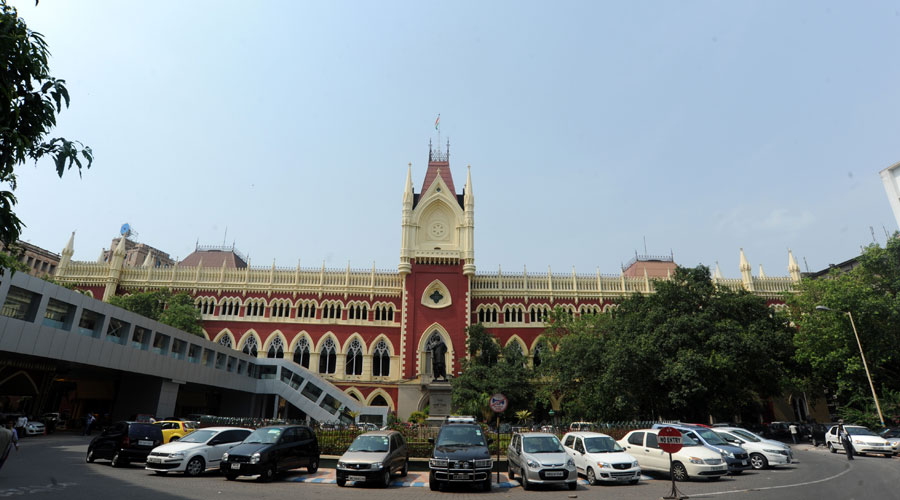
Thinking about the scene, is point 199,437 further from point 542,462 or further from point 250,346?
point 250,346

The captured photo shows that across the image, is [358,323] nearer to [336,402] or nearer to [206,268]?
[336,402]

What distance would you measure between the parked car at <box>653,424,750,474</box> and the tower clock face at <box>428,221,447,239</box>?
33.9m

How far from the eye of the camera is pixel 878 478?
547 inches

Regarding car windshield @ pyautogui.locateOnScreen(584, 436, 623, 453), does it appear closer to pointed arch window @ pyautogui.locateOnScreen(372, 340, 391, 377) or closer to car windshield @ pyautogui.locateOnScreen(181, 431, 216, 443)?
car windshield @ pyautogui.locateOnScreen(181, 431, 216, 443)

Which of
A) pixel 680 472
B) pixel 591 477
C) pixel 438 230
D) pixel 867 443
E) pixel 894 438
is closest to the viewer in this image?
pixel 591 477

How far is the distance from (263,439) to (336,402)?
2535 centimetres

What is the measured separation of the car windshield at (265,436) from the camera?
46.5 ft

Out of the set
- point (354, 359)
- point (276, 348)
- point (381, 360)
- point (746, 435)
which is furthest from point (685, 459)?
point (276, 348)

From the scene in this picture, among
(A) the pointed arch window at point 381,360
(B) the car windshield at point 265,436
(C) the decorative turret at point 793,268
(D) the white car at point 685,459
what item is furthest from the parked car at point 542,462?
(C) the decorative turret at point 793,268

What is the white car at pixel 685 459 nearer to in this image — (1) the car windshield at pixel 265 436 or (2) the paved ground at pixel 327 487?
(2) the paved ground at pixel 327 487

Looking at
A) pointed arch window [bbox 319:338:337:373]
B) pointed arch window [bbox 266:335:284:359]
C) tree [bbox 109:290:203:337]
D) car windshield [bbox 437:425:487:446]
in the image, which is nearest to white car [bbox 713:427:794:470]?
car windshield [bbox 437:425:487:446]

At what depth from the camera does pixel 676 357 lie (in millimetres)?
29469

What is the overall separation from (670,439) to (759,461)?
8.52 meters

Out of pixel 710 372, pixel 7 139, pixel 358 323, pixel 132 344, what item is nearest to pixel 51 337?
pixel 132 344
